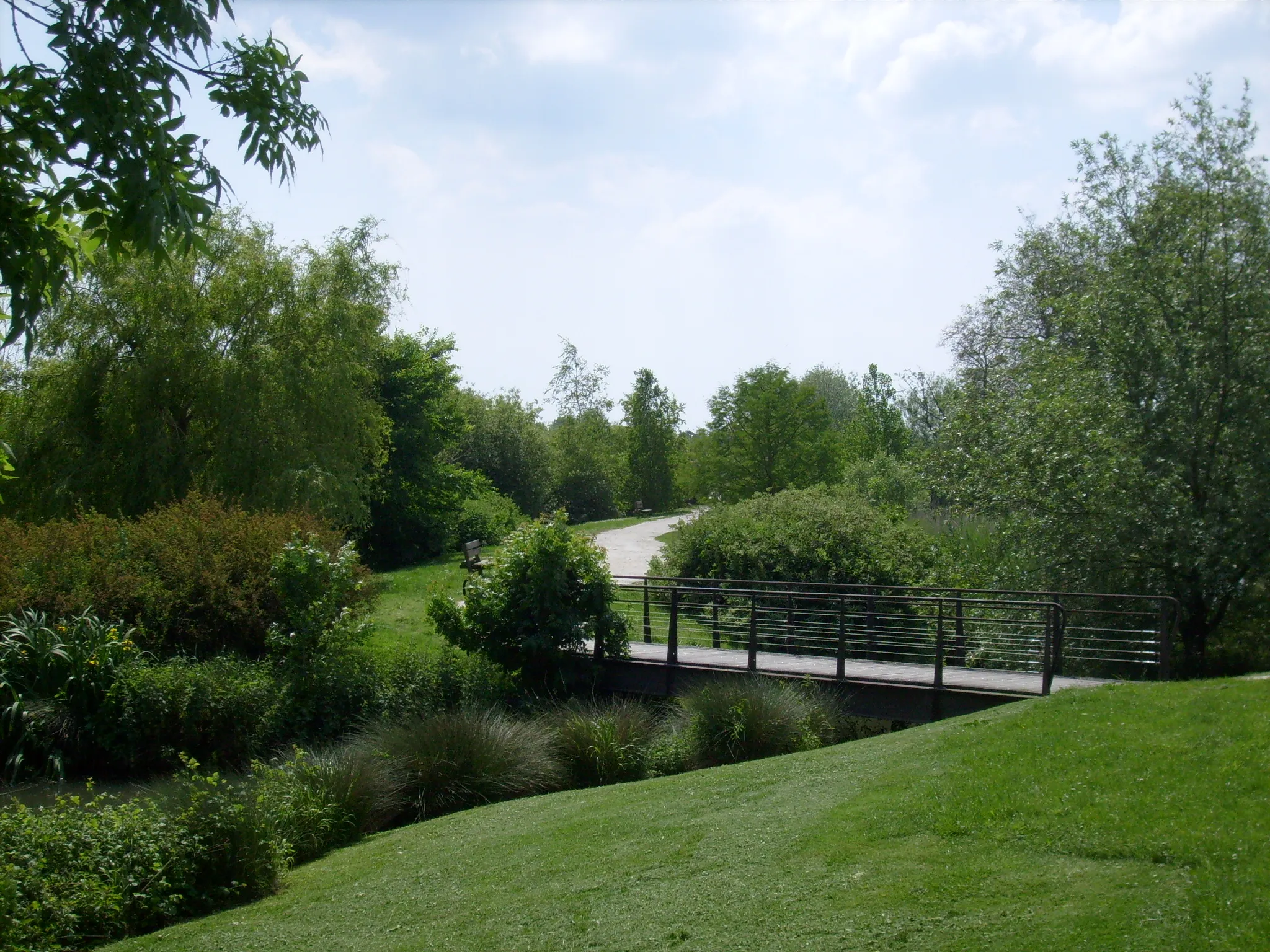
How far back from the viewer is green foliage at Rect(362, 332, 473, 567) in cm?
3041

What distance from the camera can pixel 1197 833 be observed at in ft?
17.0

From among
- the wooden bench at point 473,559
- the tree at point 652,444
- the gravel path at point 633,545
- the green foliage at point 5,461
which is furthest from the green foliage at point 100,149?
the tree at point 652,444

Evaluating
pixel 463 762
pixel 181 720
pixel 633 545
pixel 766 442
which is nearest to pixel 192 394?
pixel 181 720

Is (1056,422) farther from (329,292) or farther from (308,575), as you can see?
(329,292)

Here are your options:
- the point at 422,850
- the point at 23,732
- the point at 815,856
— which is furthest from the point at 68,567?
the point at 815,856

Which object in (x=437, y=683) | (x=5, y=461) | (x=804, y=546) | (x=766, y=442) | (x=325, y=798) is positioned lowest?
(x=325, y=798)

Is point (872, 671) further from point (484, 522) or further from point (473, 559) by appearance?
point (484, 522)

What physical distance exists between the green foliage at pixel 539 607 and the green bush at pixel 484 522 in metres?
17.3

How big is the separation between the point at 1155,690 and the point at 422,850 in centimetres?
Result: 671

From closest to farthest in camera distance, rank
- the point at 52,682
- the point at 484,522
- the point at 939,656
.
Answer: the point at 939,656
the point at 52,682
the point at 484,522

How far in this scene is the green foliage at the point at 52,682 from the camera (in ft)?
38.7

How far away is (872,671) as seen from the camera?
13.0m

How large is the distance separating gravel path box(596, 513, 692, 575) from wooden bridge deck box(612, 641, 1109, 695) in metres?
6.73

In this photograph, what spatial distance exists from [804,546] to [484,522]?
608 inches
